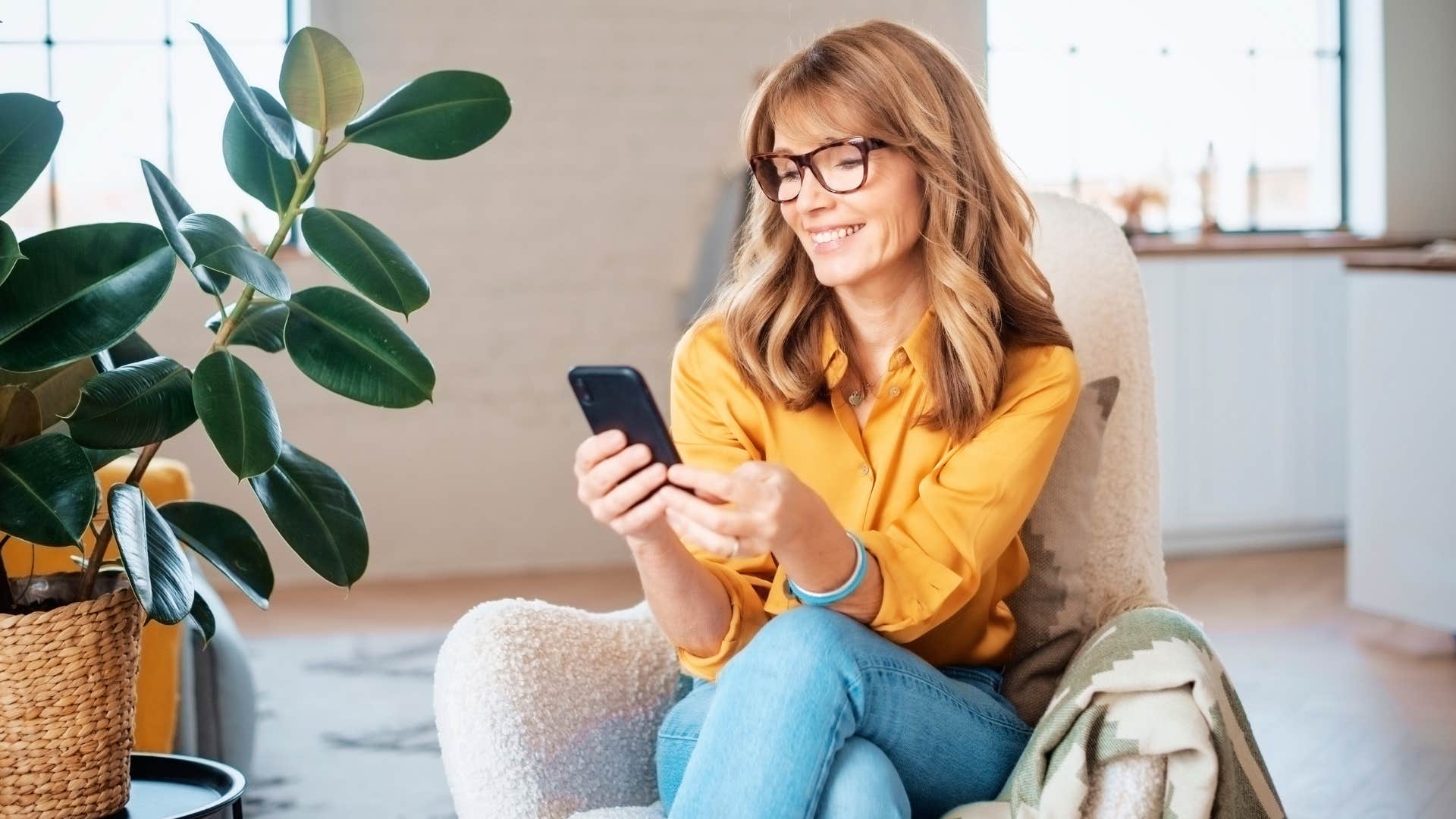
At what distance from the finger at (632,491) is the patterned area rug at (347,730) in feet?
4.72

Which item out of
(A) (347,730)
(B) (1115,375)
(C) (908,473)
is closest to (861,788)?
(C) (908,473)

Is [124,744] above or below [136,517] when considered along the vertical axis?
below

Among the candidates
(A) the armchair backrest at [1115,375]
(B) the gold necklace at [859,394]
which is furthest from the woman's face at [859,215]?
(A) the armchair backrest at [1115,375]

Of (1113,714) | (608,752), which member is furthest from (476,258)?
(1113,714)

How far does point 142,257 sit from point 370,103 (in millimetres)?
3209

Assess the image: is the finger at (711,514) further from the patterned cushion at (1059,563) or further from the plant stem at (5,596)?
the plant stem at (5,596)

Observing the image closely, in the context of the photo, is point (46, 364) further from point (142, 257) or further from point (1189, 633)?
point (1189, 633)

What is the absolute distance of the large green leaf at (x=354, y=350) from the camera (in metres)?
1.39

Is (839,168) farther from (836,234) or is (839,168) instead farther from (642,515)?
(642,515)

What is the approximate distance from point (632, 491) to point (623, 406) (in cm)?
8

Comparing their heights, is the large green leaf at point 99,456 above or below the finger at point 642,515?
above

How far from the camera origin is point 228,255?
4.25ft

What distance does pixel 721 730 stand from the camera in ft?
4.57

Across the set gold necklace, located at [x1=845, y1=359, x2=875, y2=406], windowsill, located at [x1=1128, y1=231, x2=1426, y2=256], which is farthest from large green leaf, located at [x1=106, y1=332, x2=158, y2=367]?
windowsill, located at [x1=1128, y1=231, x2=1426, y2=256]
